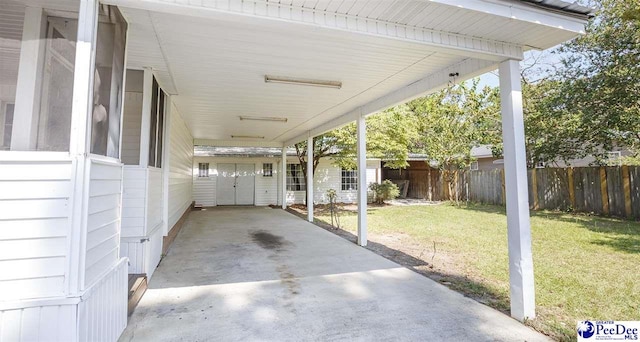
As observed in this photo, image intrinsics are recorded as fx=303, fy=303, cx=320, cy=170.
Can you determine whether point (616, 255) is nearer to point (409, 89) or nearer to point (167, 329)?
point (409, 89)

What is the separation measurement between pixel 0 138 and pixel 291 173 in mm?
13424

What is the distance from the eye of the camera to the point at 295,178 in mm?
15281

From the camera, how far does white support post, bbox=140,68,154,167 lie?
12.9 ft

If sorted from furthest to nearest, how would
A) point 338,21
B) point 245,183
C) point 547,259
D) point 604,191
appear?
point 245,183 < point 604,191 < point 547,259 < point 338,21

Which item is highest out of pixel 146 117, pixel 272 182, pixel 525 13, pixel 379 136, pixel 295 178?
pixel 379 136

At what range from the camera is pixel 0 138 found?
1823 mm

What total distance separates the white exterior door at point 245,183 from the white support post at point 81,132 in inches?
496

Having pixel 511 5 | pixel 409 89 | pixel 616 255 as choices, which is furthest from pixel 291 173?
pixel 511 5

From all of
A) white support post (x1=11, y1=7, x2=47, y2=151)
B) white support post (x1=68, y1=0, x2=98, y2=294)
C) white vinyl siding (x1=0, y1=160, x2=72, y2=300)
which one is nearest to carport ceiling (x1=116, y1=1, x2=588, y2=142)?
white support post (x1=68, y1=0, x2=98, y2=294)

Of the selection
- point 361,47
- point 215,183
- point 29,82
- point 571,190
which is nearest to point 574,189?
point 571,190

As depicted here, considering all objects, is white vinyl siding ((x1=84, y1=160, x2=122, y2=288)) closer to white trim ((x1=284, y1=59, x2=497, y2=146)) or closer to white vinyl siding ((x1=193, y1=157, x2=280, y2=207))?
Result: white trim ((x1=284, y1=59, x2=497, y2=146))

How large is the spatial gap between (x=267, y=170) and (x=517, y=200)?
41.3ft

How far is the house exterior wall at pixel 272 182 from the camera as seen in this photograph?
45.8 feet

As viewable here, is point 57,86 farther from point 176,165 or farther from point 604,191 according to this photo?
point 604,191
